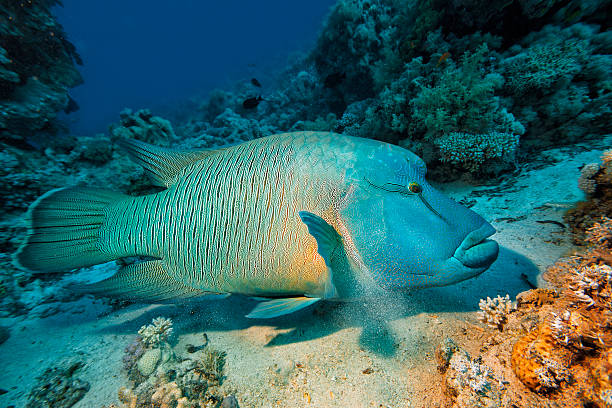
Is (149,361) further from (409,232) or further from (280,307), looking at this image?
(409,232)

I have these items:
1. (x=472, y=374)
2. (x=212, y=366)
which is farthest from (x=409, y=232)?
(x=212, y=366)

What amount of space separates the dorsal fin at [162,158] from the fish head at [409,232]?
1.59 meters

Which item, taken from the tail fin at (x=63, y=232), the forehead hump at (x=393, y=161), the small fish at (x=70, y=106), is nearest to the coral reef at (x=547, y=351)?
the forehead hump at (x=393, y=161)

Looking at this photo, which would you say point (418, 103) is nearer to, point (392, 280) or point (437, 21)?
point (437, 21)

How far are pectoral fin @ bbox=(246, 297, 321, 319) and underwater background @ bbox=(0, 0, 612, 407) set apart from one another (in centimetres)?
71

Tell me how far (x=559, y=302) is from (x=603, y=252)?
26.2 inches

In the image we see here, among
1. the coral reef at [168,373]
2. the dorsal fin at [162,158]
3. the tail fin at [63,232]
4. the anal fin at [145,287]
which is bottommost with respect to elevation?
the coral reef at [168,373]

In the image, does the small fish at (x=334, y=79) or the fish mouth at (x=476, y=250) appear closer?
the fish mouth at (x=476, y=250)

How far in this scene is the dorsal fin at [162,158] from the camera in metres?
2.38

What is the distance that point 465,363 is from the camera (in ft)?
5.20

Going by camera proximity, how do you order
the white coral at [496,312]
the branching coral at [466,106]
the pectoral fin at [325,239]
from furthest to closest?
the branching coral at [466,106]
the white coral at [496,312]
the pectoral fin at [325,239]

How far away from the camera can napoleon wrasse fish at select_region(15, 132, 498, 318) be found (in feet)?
5.24

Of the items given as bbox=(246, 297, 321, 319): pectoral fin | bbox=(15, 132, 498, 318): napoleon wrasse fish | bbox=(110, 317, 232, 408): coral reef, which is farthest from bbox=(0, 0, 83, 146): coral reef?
bbox=(246, 297, 321, 319): pectoral fin

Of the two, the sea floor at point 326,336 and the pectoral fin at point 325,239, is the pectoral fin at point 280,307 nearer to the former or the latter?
the pectoral fin at point 325,239
